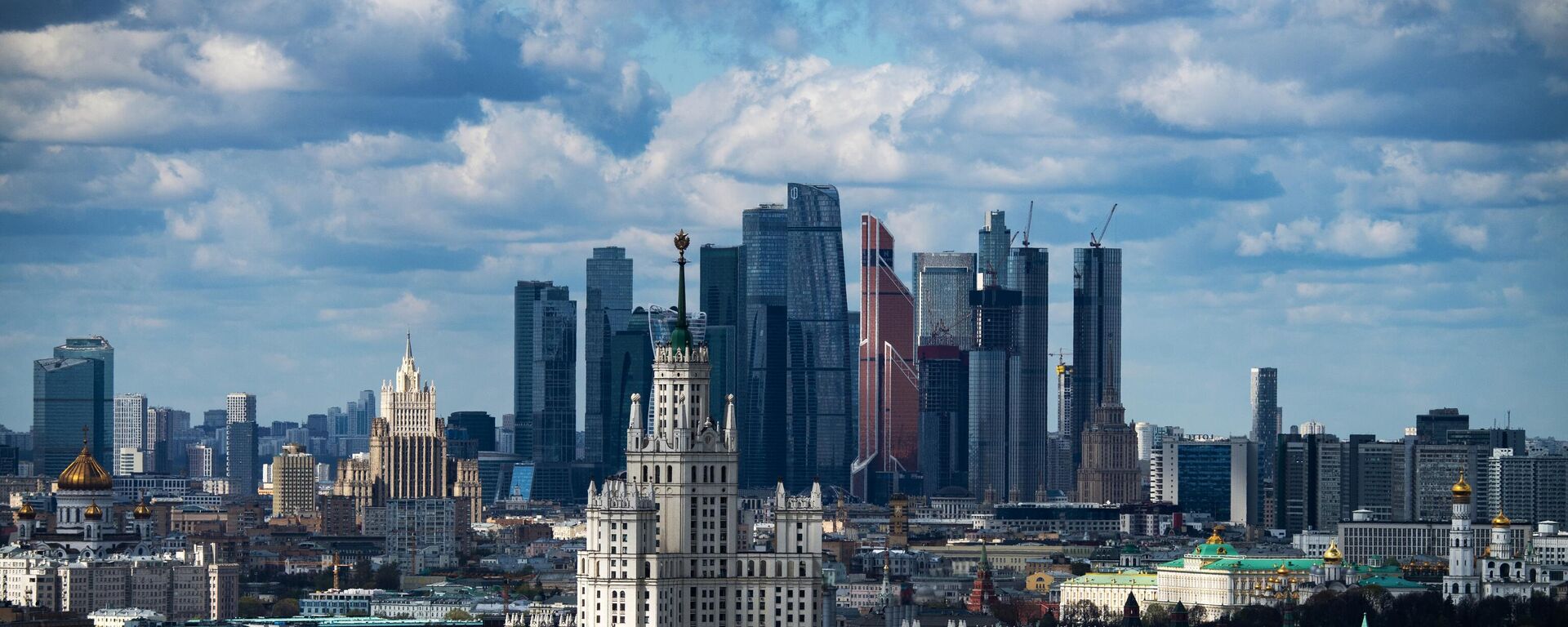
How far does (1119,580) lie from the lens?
620ft

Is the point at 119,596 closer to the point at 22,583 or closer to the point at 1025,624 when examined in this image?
the point at 22,583

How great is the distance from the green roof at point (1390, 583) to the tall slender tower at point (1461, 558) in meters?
1.43

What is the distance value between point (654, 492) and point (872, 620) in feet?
266

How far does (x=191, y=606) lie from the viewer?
165500 mm

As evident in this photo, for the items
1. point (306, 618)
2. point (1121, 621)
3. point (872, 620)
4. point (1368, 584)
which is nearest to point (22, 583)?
point (306, 618)

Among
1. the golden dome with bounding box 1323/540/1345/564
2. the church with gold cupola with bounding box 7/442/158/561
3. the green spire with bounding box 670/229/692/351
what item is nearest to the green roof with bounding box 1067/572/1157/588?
the golden dome with bounding box 1323/540/1345/564

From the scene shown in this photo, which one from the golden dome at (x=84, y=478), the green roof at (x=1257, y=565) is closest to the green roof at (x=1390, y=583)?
the green roof at (x=1257, y=565)

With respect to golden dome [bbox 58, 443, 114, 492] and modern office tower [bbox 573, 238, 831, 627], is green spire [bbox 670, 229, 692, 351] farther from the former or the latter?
golden dome [bbox 58, 443, 114, 492]

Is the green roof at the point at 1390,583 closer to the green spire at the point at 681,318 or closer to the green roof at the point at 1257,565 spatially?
the green roof at the point at 1257,565

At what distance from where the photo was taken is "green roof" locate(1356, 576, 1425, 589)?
170 metres

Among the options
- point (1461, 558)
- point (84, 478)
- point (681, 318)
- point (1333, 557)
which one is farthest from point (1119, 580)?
point (681, 318)

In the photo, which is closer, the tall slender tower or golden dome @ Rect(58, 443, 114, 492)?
the tall slender tower

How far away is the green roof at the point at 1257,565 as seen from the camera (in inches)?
7165

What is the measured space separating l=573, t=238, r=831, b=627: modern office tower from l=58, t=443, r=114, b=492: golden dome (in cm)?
9297
